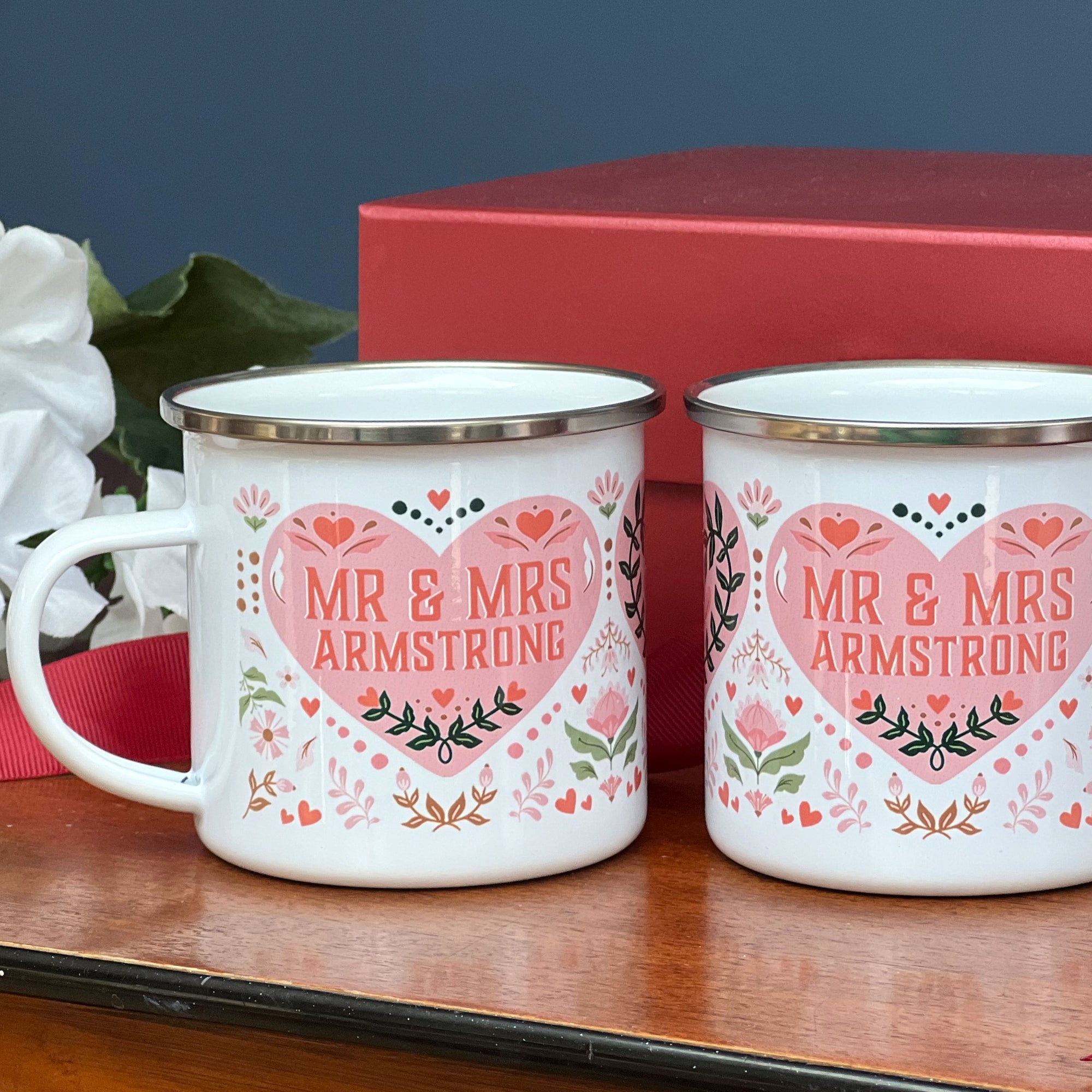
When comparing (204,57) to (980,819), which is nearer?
(980,819)

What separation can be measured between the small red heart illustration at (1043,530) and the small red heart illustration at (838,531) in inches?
1.5

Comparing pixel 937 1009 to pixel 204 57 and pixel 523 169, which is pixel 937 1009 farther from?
pixel 204 57

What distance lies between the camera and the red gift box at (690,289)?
1.49 feet

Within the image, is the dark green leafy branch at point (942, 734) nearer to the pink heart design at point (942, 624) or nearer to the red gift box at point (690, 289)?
the pink heart design at point (942, 624)

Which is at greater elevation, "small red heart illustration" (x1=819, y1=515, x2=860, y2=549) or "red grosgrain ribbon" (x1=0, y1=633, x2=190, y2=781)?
"small red heart illustration" (x1=819, y1=515, x2=860, y2=549)

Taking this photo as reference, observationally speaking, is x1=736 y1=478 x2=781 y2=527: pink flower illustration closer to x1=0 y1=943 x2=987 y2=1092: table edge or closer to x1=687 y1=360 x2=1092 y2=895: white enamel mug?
x1=687 y1=360 x2=1092 y2=895: white enamel mug

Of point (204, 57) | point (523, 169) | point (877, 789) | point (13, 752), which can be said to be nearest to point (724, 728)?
point (877, 789)

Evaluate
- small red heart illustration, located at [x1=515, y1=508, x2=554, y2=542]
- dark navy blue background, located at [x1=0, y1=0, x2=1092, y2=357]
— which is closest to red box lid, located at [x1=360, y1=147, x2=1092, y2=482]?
small red heart illustration, located at [x1=515, y1=508, x2=554, y2=542]

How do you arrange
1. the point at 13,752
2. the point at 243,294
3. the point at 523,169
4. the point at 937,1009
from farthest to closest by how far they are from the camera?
1. the point at 523,169
2. the point at 243,294
3. the point at 13,752
4. the point at 937,1009

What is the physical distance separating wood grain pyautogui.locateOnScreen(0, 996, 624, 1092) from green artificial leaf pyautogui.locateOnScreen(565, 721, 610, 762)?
8 centimetres

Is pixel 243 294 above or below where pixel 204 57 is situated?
below

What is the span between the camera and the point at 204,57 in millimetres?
1243

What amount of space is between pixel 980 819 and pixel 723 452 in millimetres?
103

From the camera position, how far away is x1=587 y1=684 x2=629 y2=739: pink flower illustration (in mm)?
410
